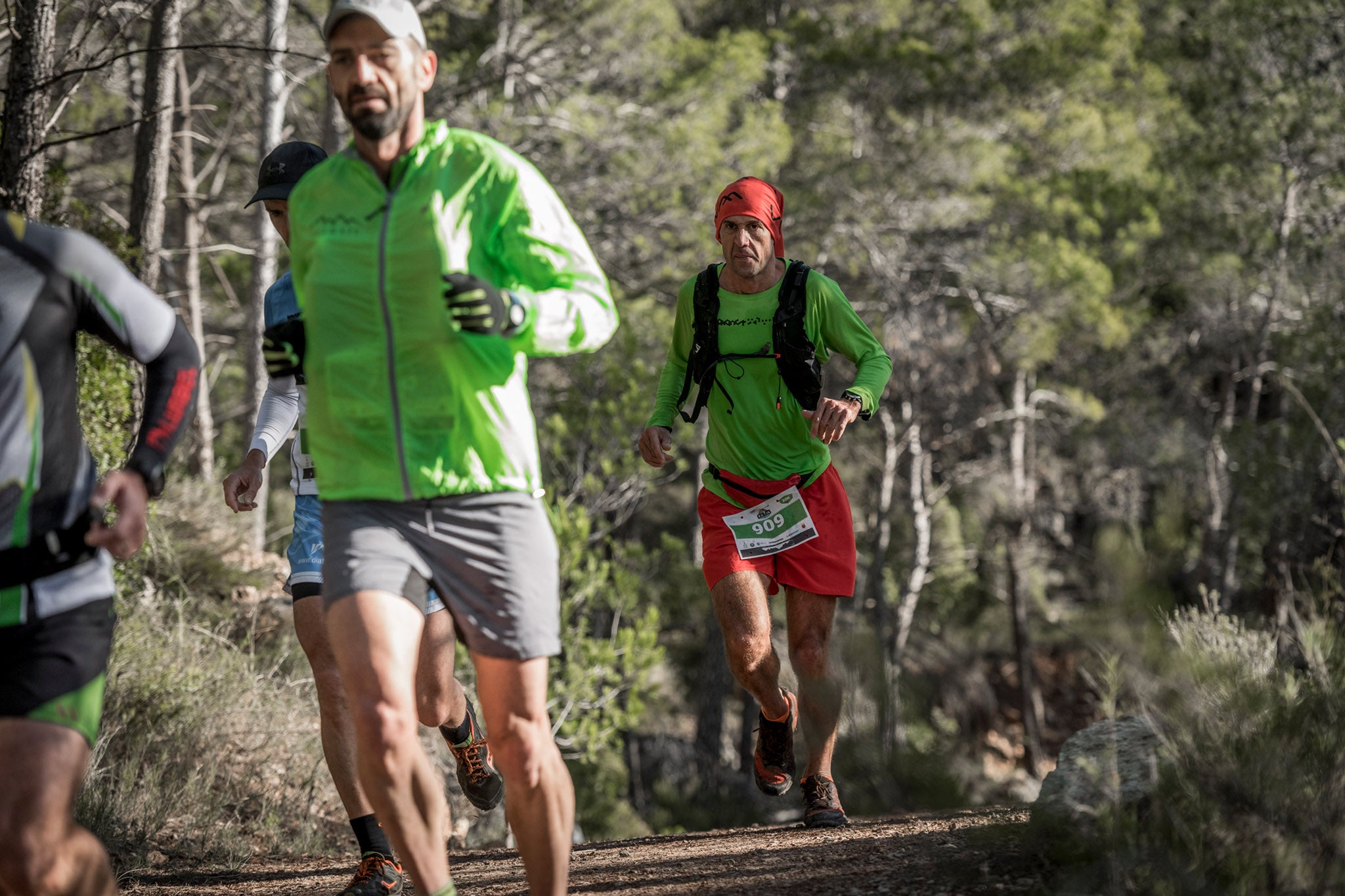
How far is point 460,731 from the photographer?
4609 mm

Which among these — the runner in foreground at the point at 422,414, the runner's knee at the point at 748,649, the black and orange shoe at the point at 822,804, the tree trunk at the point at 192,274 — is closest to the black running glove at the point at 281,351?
the runner in foreground at the point at 422,414

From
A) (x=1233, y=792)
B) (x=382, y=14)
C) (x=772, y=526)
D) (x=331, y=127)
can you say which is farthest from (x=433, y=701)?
(x=331, y=127)

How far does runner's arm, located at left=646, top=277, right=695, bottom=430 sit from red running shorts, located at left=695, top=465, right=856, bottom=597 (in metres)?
0.36

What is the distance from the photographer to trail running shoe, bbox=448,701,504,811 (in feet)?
15.3

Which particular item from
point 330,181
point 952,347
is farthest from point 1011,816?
point 952,347

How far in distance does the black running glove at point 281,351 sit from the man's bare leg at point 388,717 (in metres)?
0.60

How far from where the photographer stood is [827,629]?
4.76 metres

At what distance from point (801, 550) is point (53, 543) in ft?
9.63

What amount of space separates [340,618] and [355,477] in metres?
0.32

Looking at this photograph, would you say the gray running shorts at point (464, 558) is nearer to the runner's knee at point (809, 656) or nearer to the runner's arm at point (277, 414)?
the runner's arm at point (277, 414)

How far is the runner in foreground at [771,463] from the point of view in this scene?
15.3ft

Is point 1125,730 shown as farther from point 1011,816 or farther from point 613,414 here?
point 613,414

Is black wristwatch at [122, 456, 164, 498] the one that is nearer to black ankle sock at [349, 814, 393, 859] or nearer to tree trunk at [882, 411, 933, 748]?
black ankle sock at [349, 814, 393, 859]

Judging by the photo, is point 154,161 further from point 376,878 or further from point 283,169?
point 376,878
